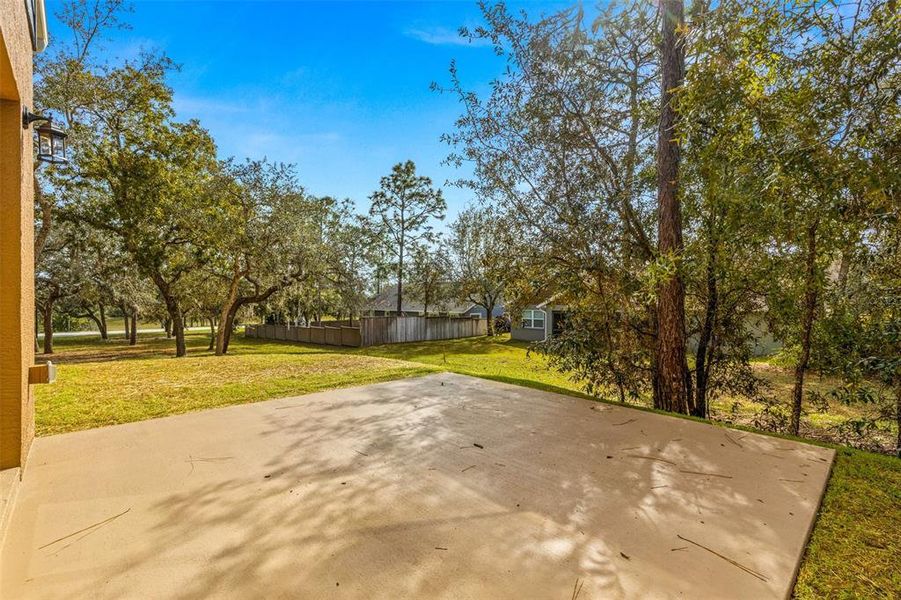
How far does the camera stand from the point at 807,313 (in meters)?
4.10

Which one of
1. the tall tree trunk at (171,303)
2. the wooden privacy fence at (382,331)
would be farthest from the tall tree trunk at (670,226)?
the wooden privacy fence at (382,331)

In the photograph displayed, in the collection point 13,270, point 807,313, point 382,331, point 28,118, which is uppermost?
point 28,118

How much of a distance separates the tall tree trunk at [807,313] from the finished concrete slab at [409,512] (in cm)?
140

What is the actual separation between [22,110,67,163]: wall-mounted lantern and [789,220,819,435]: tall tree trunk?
5.93m

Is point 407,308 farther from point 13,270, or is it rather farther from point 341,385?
point 13,270

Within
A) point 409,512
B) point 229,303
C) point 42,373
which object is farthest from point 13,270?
point 229,303

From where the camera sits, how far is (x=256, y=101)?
8.07 metres

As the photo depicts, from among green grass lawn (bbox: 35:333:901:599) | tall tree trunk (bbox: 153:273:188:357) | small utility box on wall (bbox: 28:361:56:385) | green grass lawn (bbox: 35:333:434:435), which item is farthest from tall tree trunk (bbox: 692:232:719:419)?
tall tree trunk (bbox: 153:273:188:357)

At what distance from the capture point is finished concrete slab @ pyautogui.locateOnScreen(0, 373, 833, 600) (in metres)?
1.60

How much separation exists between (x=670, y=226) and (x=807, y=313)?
1.57 m

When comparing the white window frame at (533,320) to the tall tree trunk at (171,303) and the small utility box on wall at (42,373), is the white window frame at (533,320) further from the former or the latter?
the small utility box on wall at (42,373)

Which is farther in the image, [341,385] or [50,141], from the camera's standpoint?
[341,385]

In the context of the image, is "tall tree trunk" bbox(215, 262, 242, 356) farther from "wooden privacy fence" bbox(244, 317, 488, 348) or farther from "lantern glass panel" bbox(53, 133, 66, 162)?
"lantern glass panel" bbox(53, 133, 66, 162)

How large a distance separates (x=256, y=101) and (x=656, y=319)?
8230 millimetres
